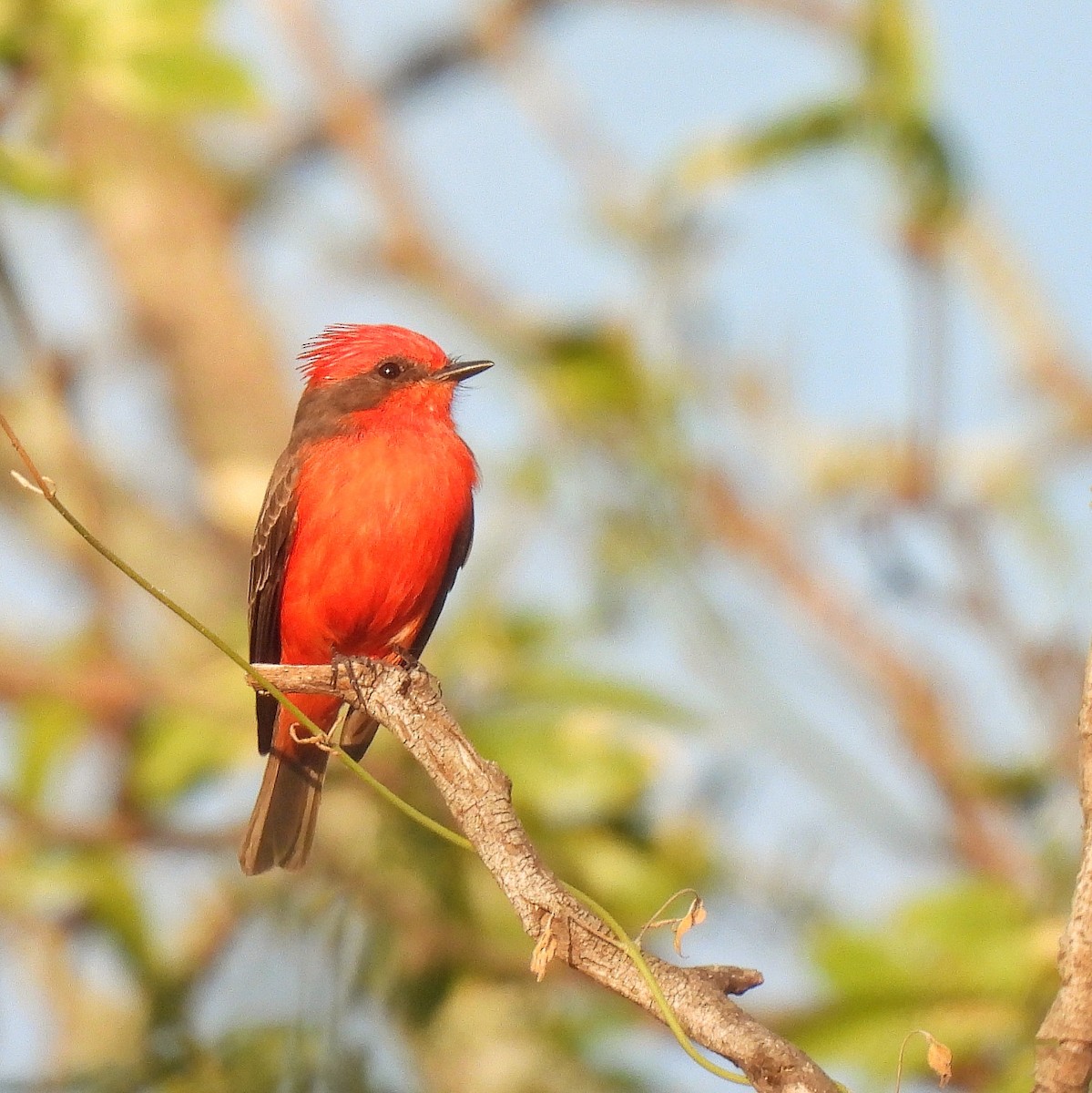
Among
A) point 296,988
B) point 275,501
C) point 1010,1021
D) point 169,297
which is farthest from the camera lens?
point 169,297

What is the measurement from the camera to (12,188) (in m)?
4.40

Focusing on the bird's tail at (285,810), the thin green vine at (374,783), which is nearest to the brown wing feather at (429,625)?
the bird's tail at (285,810)

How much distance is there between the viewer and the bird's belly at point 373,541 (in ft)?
17.1

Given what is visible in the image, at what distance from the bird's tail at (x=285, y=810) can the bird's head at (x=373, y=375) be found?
91cm

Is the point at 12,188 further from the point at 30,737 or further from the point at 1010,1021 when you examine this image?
the point at 1010,1021

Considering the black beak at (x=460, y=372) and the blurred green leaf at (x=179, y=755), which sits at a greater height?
the black beak at (x=460, y=372)

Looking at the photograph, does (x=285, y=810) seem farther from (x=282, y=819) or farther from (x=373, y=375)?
(x=373, y=375)

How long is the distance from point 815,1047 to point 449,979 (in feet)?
4.15

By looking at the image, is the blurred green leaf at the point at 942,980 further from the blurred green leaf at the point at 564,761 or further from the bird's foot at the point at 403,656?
the bird's foot at the point at 403,656

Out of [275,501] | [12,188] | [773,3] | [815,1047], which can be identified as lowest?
[815,1047]

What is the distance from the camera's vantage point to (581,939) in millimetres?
2795

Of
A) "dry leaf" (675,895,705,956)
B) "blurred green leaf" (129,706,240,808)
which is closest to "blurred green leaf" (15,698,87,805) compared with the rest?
"blurred green leaf" (129,706,240,808)

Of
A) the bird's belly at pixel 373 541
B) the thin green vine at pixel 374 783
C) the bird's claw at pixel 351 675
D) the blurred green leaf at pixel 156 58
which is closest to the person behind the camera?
the thin green vine at pixel 374 783

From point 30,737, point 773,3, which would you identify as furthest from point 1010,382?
point 30,737
